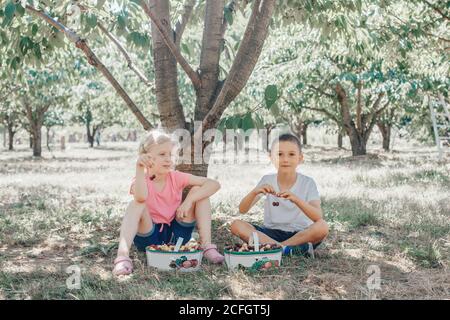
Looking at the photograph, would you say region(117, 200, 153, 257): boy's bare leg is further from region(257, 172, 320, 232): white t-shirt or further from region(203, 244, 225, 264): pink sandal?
region(257, 172, 320, 232): white t-shirt

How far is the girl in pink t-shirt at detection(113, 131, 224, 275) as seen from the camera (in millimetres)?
3369

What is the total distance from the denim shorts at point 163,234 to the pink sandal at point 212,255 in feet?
0.87

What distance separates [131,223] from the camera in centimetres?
334

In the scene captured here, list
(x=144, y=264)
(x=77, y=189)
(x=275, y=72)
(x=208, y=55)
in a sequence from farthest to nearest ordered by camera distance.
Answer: (x=275, y=72)
(x=77, y=189)
(x=208, y=55)
(x=144, y=264)

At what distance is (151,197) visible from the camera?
359 centimetres

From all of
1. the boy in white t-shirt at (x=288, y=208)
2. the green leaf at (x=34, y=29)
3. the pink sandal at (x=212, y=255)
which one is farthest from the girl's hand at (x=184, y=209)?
the green leaf at (x=34, y=29)

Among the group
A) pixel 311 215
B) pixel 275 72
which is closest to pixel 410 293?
pixel 311 215

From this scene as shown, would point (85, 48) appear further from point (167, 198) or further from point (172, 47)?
point (167, 198)

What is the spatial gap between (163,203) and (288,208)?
2.93ft

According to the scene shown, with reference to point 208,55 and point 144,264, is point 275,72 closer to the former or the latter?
point 208,55

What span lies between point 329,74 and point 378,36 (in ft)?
27.3

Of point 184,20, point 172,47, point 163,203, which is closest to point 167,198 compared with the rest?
point 163,203

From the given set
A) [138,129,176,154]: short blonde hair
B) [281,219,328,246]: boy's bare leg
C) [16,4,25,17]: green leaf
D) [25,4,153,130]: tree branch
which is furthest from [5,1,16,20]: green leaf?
[281,219,328,246]: boy's bare leg

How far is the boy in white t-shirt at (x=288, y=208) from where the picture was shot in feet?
11.5
